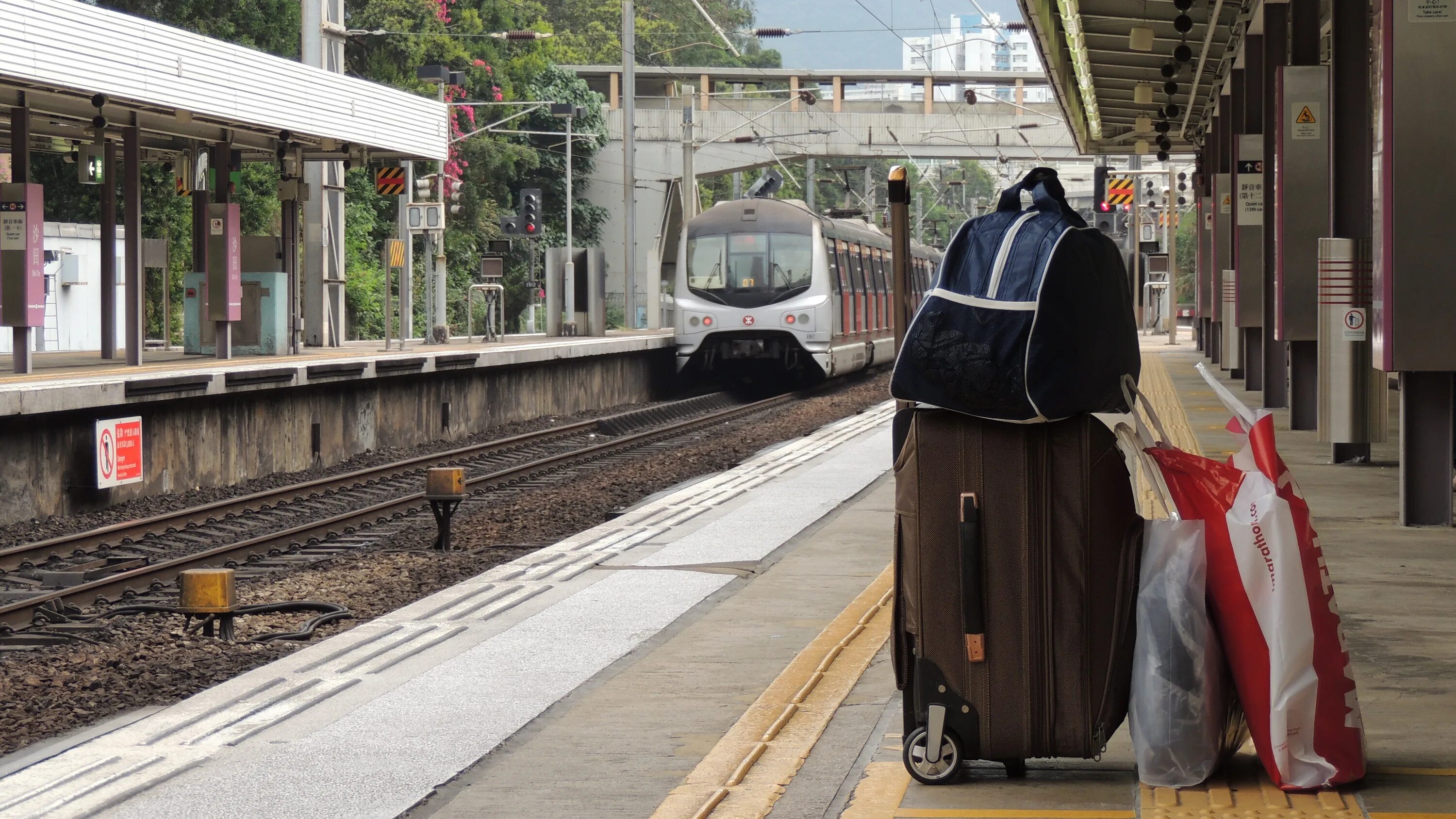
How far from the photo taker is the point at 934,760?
4352 mm

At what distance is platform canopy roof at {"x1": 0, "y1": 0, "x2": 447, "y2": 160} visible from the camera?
16.2 m

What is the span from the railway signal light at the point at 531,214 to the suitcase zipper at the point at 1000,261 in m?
29.1

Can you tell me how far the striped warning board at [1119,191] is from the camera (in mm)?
36875

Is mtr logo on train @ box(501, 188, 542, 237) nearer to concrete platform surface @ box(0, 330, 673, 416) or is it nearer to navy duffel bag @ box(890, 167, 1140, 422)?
concrete platform surface @ box(0, 330, 673, 416)

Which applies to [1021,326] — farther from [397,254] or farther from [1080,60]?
[397,254]

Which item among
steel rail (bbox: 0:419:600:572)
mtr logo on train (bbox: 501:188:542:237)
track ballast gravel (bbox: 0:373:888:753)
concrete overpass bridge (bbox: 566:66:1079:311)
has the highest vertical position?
concrete overpass bridge (bbox: 566:66:1079:311)

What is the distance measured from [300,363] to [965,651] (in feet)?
50.9

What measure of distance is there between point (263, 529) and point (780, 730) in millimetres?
8508

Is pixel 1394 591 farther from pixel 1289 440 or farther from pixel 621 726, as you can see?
pixel 1289 440

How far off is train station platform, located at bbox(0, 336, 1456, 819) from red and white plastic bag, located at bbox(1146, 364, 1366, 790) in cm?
12

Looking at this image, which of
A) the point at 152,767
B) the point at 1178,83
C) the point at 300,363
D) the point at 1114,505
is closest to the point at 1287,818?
the point at 1114,505

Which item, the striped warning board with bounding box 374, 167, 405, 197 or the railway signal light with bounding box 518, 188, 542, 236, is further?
the railway signal light with bounding box 518, 188, 542, 236

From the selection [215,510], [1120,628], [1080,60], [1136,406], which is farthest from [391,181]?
[1120,628]

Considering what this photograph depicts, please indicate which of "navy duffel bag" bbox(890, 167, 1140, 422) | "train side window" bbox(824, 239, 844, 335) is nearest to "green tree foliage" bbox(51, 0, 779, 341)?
"train side window" bbox(824, 239, 844, 335)
